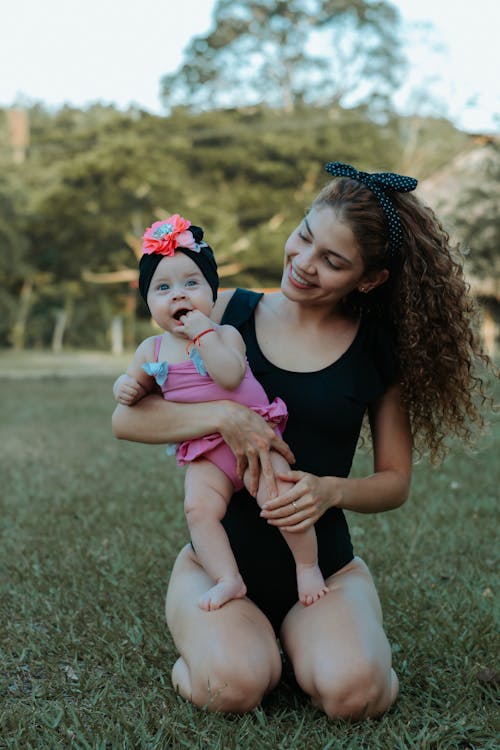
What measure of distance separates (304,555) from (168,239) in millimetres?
987

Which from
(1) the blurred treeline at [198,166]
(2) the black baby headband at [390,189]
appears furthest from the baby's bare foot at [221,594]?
(1) the blurred treeline at [198,166]

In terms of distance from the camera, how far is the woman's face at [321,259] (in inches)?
106

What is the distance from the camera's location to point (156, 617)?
137 inches

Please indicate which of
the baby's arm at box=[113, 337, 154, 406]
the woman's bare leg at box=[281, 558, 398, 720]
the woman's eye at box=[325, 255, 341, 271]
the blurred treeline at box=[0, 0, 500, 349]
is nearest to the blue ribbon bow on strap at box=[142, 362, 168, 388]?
the baby's arm at box=[113, 337, 154, 406]

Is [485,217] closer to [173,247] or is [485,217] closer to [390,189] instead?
[390,189]

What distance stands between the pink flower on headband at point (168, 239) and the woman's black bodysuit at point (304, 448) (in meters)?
0.33

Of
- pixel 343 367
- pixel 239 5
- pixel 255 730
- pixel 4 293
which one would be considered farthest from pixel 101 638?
pixel 239 5

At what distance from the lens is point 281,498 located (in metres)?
2.53

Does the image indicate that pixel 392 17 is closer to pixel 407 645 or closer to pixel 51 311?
pixel 51 311

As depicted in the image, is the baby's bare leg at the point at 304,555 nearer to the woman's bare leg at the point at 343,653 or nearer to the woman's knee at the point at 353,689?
the woman's bare leg at the point at 343,653

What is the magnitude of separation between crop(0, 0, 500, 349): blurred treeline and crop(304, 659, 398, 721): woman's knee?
2408 centimetres

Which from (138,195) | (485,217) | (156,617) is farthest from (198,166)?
(156,617)

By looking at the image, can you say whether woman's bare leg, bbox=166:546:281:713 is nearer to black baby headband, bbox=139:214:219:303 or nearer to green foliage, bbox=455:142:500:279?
black baby headband, bbox=139:214:219:303

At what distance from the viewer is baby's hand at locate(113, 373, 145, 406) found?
110 inches
